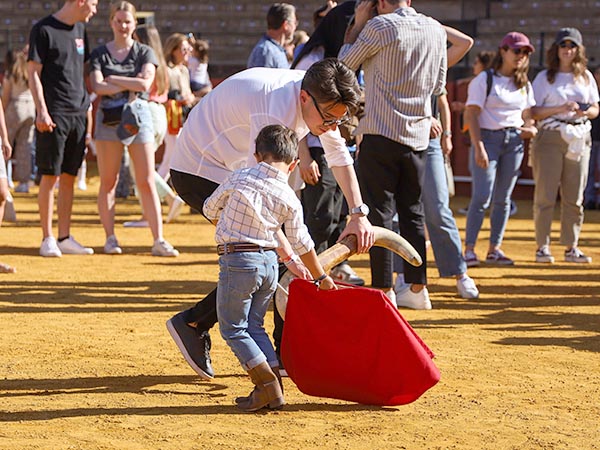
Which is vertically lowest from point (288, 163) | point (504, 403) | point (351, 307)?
point (504, 403)

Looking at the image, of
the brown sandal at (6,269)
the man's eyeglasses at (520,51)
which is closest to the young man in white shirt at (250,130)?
the brown sandal at (6,269)

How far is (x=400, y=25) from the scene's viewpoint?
717 centimetres

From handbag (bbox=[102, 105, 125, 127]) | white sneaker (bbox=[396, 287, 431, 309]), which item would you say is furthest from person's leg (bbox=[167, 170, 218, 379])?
handbag (bbox=[102, 105, 125, 127])

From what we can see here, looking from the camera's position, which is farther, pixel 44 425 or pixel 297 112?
pixel 297 112

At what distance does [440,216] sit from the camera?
8.05m

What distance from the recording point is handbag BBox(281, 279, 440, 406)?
494 centimetres

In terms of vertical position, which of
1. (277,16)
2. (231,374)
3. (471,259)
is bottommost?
(471,259)

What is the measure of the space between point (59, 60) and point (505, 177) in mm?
3680

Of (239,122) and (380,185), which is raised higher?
(239,122)

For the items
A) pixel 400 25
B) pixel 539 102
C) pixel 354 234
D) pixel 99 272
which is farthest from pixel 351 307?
pixel 539 102

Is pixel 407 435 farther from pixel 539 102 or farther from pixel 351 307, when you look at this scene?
pixel 539 102

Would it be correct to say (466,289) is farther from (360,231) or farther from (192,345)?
(192,345)

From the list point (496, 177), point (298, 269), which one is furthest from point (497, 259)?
point (298, 269)

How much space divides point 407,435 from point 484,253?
6545mm
